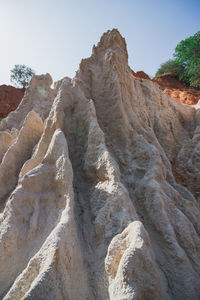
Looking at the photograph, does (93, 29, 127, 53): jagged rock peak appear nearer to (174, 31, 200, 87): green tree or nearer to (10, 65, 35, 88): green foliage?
(174, 31, 200, 87): green tree

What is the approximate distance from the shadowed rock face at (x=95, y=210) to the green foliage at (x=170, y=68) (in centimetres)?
1939

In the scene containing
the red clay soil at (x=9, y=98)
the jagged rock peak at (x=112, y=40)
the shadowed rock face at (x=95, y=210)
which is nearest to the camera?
the shadowed rock face at (x=95, y=210)

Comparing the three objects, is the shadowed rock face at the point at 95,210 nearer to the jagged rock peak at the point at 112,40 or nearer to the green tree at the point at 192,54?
the jagged rock peak at the point at 112,40

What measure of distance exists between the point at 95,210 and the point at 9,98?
29.8 metres

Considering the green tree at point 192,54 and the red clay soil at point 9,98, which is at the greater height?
the red clay soil at point 9,98

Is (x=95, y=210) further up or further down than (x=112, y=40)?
further down

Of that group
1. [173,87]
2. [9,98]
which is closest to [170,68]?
[173,87]

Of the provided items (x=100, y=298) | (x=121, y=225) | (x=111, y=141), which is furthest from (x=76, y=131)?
(x=100, y=298)

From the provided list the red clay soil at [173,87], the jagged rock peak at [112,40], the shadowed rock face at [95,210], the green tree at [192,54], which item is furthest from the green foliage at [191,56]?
the shadowed rock face at [95,210]

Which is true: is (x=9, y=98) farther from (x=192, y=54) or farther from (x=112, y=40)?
(x=112, y=40)

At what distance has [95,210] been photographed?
13.0ft

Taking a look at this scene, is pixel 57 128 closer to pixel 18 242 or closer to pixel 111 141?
pixel 111 141

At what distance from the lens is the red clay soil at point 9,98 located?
27.8 m

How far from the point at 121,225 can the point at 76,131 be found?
2917 mm
